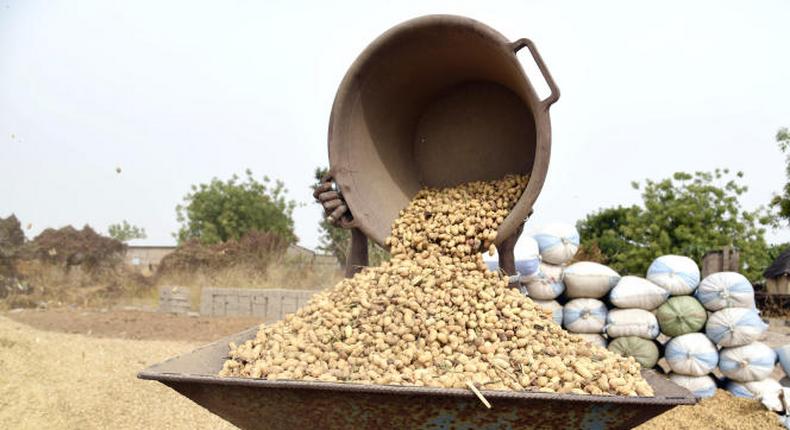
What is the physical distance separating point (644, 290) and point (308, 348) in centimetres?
314

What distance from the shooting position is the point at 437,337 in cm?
183

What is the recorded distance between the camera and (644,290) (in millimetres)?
4289

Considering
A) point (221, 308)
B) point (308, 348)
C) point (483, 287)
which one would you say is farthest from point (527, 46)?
point (221, 308)

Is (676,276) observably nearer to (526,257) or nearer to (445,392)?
(526,257)

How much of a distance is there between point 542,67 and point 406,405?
1389mm

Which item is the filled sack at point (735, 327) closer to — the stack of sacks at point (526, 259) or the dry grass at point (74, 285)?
the stack of sacks at point (526, 259)

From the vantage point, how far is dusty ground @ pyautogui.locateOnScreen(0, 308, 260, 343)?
6.94 m

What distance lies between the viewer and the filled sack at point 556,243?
4.38m

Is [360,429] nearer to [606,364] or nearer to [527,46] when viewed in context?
[606,364]

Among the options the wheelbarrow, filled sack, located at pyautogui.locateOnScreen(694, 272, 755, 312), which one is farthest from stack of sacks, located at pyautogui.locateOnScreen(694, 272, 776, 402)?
the wheelbarrow

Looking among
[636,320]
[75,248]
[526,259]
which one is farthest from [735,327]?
[75,248]

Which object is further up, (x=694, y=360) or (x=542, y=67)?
(x=542, y=67)

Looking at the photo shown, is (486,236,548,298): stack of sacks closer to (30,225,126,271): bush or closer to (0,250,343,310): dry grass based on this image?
(0,250,343,310): dry grass

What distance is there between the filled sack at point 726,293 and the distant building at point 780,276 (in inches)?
408
